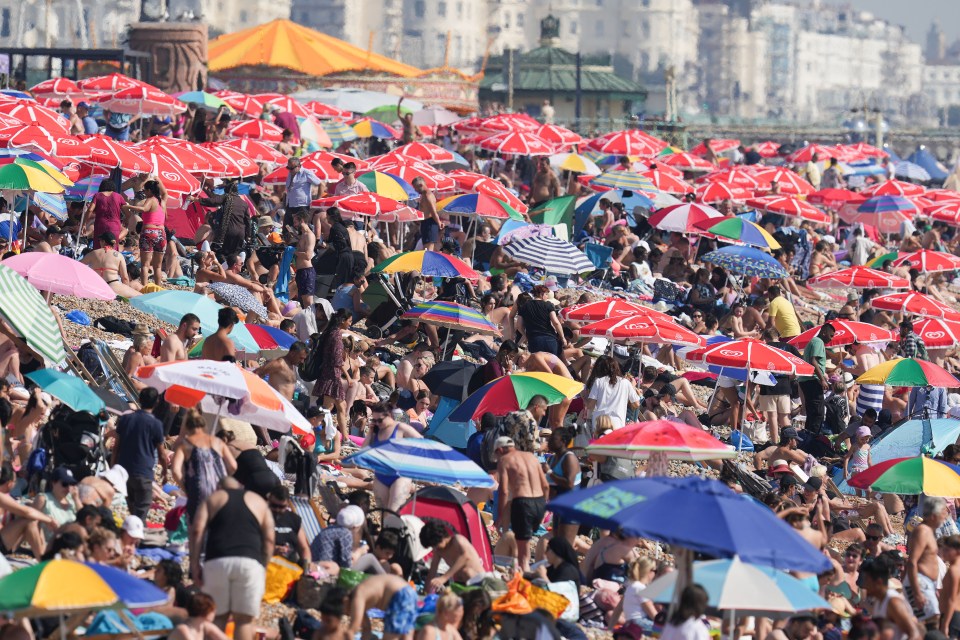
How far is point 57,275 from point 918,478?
6485mm

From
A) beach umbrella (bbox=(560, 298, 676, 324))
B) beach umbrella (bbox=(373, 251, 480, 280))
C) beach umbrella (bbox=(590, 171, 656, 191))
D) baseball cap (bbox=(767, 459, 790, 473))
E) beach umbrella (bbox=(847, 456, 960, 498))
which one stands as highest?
beach umbrella (bbox=(590, 171, 656, 191))

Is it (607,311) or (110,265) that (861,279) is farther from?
(110,265)

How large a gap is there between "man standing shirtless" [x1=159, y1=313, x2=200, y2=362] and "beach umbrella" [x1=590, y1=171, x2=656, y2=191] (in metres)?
15.6

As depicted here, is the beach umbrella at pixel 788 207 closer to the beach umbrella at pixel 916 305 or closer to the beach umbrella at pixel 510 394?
the beach umbrella at pixel 916 305

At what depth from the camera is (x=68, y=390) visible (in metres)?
11.7

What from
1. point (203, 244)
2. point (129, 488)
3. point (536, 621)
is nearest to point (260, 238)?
point (203, 244)

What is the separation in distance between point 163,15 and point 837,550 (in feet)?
82.7

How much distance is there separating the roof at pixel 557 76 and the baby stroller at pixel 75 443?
50.9m

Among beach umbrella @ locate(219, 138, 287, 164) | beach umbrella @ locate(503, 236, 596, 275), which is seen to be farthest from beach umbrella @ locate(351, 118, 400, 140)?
beach umbrella @ locate(503, 236, 596, 275)

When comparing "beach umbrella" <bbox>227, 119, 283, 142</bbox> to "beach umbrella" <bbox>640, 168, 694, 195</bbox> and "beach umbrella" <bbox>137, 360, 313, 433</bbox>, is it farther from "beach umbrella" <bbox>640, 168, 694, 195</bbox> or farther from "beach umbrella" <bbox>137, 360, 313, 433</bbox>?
"beach umbrella" <bbox>137, 360, 313, 433</bbox>

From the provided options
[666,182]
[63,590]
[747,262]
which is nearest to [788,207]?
[666,182]

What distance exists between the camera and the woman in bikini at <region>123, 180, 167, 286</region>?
58.9 feet

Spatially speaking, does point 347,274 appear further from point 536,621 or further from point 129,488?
point 536,621

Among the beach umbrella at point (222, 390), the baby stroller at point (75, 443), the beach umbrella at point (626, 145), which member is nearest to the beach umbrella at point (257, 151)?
the beach umbrella at point (626, 145)
